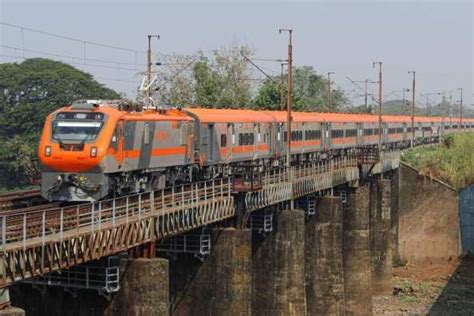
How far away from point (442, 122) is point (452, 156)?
35.6 metres

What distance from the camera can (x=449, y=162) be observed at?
69812 mm

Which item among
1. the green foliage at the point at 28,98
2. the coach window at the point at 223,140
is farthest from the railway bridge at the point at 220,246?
the green foliage at the point at 28,98

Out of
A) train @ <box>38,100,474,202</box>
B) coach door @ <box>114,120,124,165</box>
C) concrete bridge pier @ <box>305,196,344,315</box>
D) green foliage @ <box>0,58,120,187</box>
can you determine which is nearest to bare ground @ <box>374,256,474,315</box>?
concrete bridge pier @ <box>305,196,344,315</box>

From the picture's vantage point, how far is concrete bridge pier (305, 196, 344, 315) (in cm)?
4294

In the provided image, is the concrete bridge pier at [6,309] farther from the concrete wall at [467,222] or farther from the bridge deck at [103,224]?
the concrete wall at [467,222]

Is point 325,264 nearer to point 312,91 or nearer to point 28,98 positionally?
point 28,98

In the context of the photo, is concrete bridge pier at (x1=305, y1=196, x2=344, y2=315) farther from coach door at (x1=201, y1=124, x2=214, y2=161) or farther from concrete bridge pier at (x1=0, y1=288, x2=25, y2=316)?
concrete bridge pier at (x1=0, y1=288, x2=25, y2=316)

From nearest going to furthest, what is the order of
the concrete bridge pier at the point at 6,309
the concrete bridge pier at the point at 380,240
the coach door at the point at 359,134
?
the concrete bridge pier at the point at 6,309 → the concrete bridge pier at the point at 380,240 → the coach door at the point at 359,134

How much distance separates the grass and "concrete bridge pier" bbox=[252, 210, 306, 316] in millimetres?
30959

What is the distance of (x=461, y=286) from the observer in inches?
2210

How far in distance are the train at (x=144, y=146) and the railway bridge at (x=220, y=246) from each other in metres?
0.98

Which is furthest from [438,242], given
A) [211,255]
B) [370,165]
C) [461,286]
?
[211,255]

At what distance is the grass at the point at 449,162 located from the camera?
219 ft

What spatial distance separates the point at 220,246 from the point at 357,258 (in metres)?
→ 18.8
